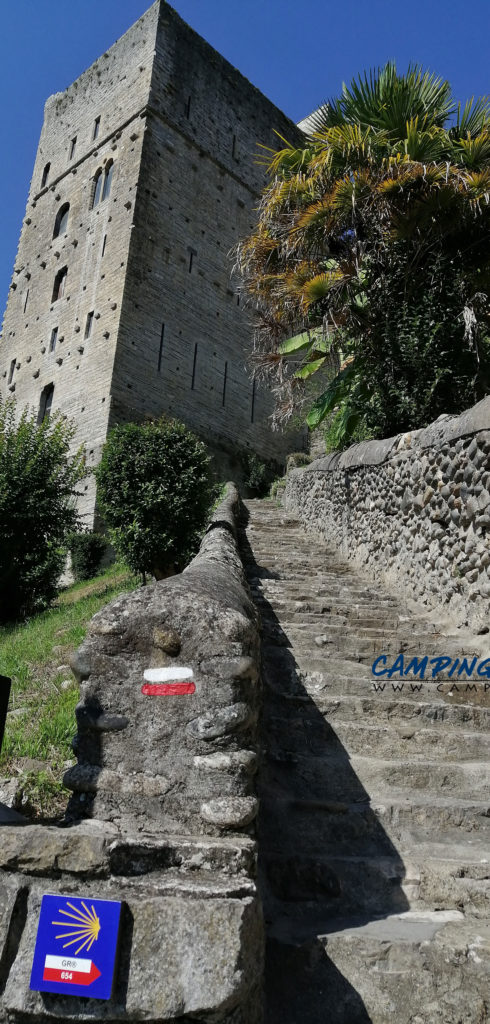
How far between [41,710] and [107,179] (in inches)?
764

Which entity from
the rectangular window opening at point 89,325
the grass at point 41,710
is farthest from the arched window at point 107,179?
the grass at point 41,710

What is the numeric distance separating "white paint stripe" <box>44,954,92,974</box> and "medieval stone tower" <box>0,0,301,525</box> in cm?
1472

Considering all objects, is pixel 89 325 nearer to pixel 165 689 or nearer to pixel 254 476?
pixel 254 476

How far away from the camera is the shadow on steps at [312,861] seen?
2.37 meters

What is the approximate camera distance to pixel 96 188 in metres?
20.7

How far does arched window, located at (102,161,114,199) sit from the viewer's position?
2016cm

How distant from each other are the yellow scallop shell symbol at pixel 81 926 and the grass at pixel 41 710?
1.76m

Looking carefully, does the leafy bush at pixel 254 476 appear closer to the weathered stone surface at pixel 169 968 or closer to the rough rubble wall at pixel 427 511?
the rough rubble wall at pixel 427 511

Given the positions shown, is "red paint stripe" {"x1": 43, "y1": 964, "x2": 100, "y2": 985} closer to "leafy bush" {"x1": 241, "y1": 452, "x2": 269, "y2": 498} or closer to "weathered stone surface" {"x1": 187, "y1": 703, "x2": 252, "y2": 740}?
"weathered stone surface" {"x1": 187, "y1": 703, "x2": 252, "y2": 740}

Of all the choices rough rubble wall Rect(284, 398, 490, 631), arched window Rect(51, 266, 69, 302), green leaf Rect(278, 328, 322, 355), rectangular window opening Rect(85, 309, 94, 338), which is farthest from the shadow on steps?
arched window Rect(51, 266, 69, 302)

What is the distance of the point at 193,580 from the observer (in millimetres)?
2879

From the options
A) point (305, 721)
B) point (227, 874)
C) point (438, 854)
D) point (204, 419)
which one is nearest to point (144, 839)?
point (227, 874)

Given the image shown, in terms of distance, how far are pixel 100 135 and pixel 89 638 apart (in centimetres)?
2246

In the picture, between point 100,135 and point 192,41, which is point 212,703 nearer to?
point 100,135
